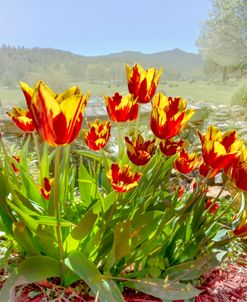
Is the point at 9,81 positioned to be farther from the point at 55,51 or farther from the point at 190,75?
the point at 190,75

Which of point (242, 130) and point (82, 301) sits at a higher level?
point (82, 301)

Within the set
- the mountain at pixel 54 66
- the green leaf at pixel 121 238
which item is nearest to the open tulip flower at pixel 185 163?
the green leaf at pixel 121 238

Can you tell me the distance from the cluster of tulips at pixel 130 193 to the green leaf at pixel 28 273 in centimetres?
3

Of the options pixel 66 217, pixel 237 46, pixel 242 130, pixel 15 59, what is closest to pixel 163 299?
pixel 66 217

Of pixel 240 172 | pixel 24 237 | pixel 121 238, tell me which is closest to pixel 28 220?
pixel 24 237

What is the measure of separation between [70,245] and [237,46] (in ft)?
29.2

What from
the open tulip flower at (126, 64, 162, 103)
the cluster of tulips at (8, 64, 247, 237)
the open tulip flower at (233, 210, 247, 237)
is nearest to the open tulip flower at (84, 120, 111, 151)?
the cluster of tulips at (8, 64, 247, 237)

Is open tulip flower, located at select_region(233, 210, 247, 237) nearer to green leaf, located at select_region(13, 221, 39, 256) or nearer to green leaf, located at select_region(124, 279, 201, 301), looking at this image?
Answer: green leaf, located at select_region(124, 279, 201, 301)

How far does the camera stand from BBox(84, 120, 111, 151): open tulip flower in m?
0.80

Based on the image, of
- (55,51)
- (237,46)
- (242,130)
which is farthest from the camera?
(55,51)

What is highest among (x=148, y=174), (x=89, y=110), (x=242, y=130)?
(x=148, y=174)

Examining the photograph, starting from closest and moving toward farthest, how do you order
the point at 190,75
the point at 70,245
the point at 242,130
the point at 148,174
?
the point at 70,245 → the point at 148,174 → the point at 242,130 → the point at 190,75

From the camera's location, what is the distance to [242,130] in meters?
4.64

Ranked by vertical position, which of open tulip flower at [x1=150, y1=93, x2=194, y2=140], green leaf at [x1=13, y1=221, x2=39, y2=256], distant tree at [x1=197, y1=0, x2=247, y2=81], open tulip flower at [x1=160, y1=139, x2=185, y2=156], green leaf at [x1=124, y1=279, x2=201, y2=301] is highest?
distant tree at [x1=197, y1=0, x2=247, y2=81]
